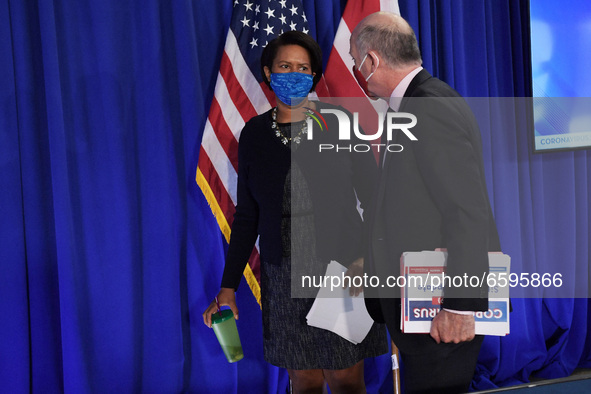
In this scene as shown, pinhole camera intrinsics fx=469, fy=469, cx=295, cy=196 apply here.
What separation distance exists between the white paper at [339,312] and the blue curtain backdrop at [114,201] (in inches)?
31.7

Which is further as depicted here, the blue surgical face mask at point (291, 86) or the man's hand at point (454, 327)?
the blue surgical face mask at point (291, 86)


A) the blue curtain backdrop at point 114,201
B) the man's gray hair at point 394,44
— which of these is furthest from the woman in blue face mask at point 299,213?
the blue curtain backdrop at point 114,201

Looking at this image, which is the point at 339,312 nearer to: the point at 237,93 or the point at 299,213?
the point at 299,213

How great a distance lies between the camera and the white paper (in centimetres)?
154

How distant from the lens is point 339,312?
155 cm

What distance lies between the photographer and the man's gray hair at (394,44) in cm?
122

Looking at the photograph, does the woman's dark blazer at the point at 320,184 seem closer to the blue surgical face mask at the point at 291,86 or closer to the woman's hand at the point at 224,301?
the blue surgical face mask at the point at 291,86

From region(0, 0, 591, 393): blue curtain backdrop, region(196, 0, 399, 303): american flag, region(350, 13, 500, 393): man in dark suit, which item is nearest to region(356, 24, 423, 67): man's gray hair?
region(350, 13, 500, 393): man in dark suit

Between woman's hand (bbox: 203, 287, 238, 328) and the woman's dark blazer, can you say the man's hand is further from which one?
woman's hand (bbox: 203, 287, 238, 328)

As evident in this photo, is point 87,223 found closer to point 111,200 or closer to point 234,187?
point 111,200

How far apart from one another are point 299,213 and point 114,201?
98 cm

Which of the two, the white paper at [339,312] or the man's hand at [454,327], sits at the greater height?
the man's hand at [454,327]

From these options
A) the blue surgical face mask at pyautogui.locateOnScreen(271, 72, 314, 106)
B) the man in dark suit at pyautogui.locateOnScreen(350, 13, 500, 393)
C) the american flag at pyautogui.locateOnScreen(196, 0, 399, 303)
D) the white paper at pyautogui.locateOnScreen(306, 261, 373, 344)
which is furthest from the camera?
the american flag at pyautogui.locateOnScreen(196, 0, 399, 303)

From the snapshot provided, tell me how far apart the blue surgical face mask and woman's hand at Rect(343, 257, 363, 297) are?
23.5 inches
